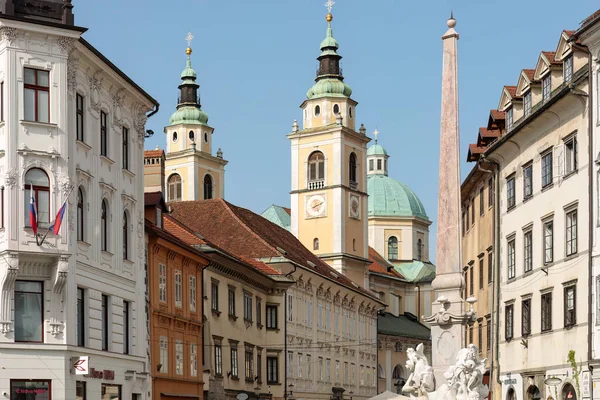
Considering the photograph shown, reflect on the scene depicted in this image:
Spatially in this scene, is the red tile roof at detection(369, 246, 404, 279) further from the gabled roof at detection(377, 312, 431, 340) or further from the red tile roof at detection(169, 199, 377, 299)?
the red tile roof at detection(169, 199, 377, 299)

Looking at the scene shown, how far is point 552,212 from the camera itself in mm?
40781

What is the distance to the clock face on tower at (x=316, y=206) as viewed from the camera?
111 meters

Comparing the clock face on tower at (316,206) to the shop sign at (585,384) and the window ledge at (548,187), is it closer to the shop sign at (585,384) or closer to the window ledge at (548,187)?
the window ledge at (548,187)

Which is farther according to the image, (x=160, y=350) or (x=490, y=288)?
(x=490, y=288)

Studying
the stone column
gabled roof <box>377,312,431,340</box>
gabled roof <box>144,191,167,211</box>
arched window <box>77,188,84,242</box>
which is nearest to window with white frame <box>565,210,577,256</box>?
the stone column

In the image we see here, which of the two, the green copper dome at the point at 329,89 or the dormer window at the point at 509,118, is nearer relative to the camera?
the dormer window at the point at 509,118

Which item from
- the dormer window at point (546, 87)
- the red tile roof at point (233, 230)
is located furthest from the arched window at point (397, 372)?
the dormer window at point (546, 87)

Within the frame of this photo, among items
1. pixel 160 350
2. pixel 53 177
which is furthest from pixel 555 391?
pixel 53 177

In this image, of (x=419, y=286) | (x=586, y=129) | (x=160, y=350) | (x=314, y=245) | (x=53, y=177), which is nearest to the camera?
(x=53, y=177)

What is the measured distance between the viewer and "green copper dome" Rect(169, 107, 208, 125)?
12751cm

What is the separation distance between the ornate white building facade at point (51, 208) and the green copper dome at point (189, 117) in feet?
295

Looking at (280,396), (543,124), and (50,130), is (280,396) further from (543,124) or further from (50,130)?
(50,130)

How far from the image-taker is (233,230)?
6906 centimetres

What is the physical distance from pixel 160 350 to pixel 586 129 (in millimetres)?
16103
